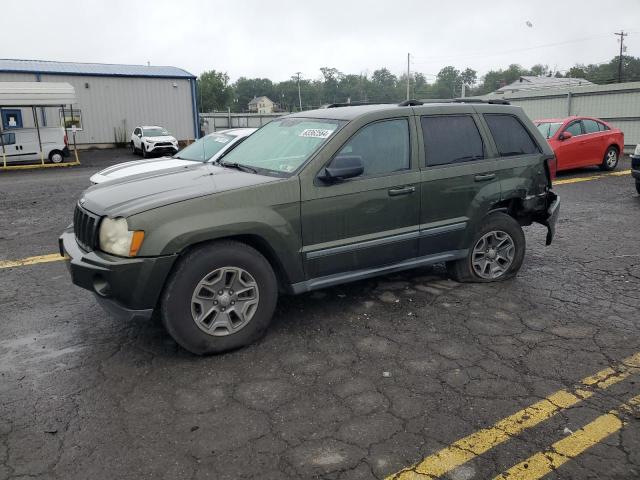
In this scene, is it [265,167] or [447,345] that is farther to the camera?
[265,167]

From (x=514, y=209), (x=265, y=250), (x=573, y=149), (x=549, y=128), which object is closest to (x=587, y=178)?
(x=573, y=149)

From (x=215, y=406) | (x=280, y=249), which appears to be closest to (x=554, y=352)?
(x=280, y=249)

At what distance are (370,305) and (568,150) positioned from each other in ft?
35.4

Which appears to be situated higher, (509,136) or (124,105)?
(124,105)

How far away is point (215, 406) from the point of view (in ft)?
10.3

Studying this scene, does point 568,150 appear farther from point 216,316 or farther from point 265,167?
point 216,316

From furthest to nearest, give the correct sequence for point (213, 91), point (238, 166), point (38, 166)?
point (213, 91), point (38, 166), point (238, 166)

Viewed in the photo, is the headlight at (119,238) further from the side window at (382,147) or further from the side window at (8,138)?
the side window at (8,138)

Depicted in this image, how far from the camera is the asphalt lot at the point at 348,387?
2645 mm

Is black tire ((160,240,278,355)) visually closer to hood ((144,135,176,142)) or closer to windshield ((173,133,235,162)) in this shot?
windshield ((173,133,235,162))

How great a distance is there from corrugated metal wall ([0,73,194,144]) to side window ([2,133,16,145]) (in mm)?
7624

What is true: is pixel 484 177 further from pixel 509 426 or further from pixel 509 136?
pixel 509 426

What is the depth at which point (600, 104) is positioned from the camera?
20625 millimetres

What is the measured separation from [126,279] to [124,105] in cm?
2776
